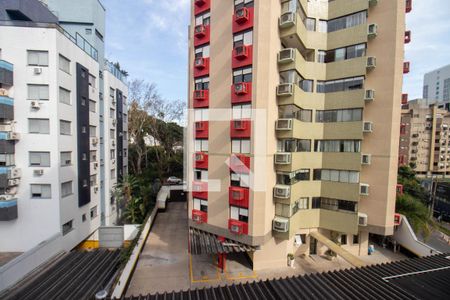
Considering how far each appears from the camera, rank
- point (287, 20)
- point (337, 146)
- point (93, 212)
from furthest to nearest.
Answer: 1. point (93, 212)
2. point (337, 146)
3. point (287, 20)

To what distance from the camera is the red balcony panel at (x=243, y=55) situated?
13641 mm

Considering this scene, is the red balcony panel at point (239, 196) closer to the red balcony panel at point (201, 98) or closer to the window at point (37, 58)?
the red balcony panel at point (201, 98)

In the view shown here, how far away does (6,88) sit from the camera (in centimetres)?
1678

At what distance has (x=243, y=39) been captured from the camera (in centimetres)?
1406

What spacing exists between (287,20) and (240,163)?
10438 millimetres

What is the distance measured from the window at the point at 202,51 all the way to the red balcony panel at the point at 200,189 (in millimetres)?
9804

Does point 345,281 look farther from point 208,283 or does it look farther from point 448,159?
point 448,159

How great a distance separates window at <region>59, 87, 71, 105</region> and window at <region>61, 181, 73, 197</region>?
7.52 metres

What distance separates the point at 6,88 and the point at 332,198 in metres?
28.2

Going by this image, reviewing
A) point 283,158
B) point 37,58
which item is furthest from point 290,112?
point 37,58

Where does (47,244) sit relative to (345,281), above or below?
below

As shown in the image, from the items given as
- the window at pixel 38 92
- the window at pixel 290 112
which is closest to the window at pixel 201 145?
the window at pixel 290 112

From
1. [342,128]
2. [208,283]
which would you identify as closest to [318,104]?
[342,128]

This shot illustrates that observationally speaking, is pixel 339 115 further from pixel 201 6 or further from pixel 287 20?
pixel 201 6
